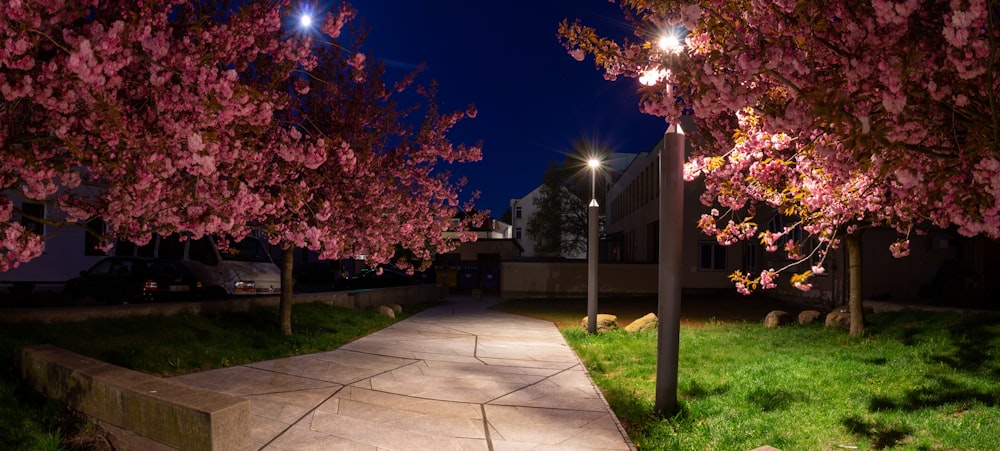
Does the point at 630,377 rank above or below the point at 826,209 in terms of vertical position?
below

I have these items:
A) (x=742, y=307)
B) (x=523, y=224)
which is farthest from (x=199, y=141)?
(x=523, y=224)

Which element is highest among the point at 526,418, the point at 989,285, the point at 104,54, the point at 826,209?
the point at 104,54

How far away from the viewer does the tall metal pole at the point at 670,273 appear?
22.4 ft

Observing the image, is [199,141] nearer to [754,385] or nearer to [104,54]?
[104,54]

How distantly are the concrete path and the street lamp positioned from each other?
0.72 meters

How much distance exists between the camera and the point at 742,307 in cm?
2309

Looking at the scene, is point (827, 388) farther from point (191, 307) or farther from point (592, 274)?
point (191, 307)

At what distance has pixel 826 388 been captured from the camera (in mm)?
7520

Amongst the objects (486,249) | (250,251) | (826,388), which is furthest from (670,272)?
(486,249)

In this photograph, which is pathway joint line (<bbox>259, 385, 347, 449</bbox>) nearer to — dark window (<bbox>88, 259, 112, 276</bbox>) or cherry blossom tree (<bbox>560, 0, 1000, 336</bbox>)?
cherry blossom tree (<bbox>560, 0, 1000, 336</bbox>)

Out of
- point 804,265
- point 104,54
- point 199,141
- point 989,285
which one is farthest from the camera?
point 804,265

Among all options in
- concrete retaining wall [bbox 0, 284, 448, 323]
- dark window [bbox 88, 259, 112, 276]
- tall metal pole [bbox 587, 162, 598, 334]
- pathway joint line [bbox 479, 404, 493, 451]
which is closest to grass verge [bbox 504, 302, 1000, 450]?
pathway joint line [bbox 479, 404, 493, 451]

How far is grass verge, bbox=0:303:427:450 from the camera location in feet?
17.7

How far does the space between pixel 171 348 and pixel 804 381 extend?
879cm
